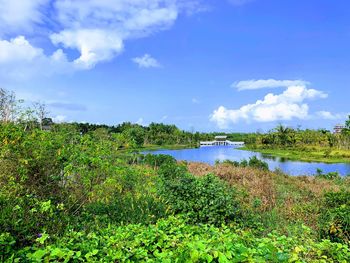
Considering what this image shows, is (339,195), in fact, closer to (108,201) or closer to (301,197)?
(301,197)

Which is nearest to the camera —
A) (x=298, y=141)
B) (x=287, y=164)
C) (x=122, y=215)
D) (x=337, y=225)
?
(x=337, y=225)

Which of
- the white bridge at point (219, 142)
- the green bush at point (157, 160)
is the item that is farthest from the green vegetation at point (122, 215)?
the white bridge at point (219, 142)

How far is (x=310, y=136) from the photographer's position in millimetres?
69375

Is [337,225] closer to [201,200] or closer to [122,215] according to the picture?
[201,200]

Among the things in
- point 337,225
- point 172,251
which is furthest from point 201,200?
point 172,251

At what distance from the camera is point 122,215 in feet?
19.1

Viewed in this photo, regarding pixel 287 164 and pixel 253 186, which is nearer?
pixel 253 186

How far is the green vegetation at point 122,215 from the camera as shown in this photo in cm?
258

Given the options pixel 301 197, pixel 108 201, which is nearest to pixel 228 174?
pixel 301 197

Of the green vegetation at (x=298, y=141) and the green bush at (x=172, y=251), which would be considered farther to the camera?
the green vegetation at (x=298, y=141)

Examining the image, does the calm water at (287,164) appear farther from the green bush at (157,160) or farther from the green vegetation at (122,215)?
the green vegetation at (122,215)

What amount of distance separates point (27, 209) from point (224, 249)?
245 centimetres

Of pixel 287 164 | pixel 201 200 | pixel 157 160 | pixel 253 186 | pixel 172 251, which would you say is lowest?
pixel 287 164

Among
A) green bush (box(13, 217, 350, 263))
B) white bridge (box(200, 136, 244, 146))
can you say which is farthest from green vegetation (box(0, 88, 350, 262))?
white bridge (box(200, 136, 244, 146))
